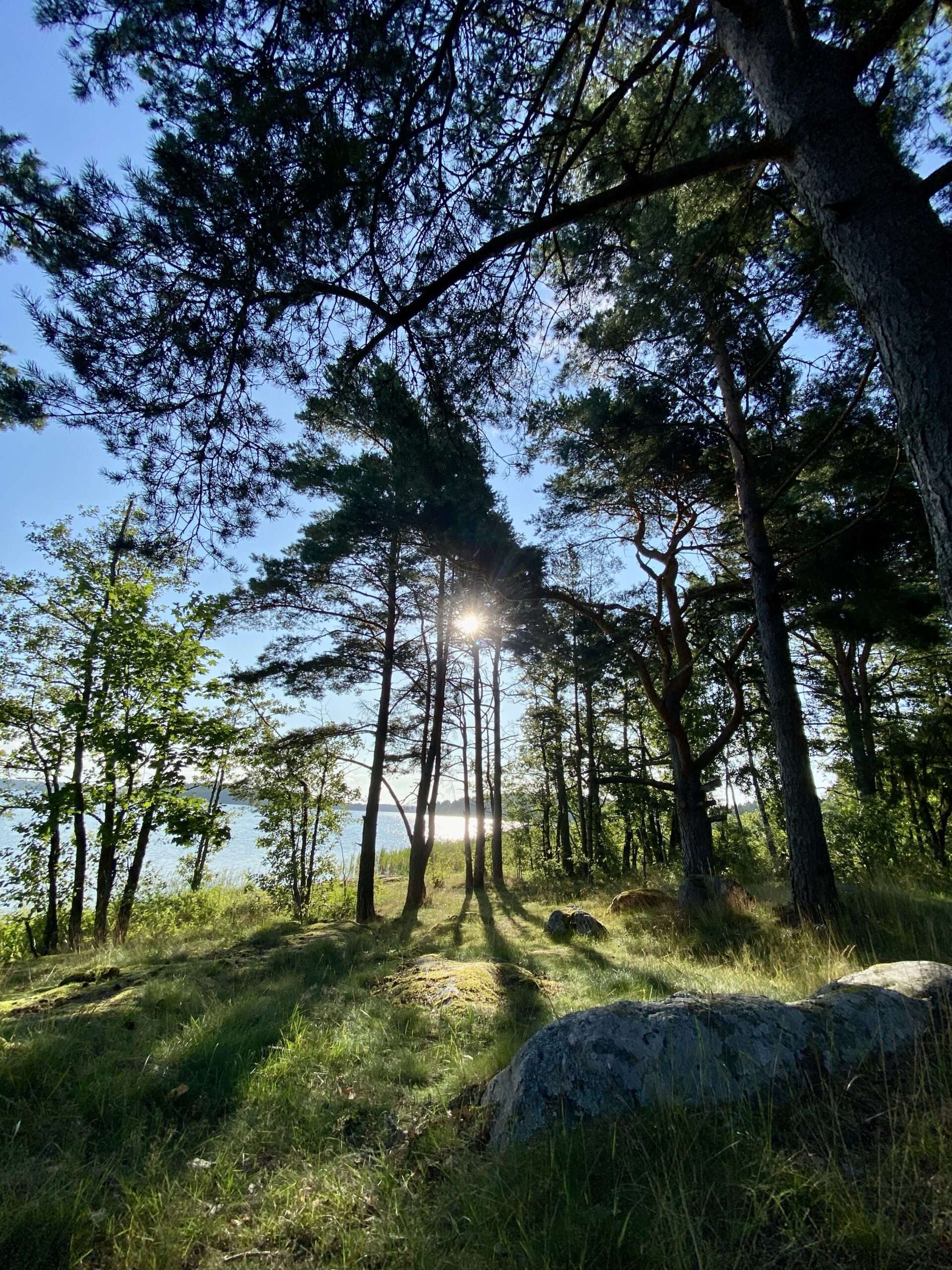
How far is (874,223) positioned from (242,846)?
5220cm

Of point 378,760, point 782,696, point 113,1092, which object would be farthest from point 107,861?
point 782,696

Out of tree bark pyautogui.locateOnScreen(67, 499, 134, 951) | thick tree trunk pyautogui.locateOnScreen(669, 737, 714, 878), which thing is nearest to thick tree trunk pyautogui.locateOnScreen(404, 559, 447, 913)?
thick tree trunk pyautogui.locateOnScreen(669, 737, 714, 878)

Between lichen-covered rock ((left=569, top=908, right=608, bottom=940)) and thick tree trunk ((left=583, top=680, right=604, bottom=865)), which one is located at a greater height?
thick tree trunk ((left=583, top=680, right=604, bottom=865))

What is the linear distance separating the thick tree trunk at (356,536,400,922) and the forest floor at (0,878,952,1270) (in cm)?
653

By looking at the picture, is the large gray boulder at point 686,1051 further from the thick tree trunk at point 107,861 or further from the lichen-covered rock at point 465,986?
the thick tree trunk at point 107,861

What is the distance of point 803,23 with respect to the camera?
255 cm

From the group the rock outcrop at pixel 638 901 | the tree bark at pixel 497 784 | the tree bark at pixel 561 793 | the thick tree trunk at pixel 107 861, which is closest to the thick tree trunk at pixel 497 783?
the tree bark at pixel 497 784

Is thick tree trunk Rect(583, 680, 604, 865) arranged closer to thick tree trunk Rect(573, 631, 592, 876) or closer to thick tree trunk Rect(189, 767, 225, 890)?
thick tree trunk Rect(573, 631, 592, 876)

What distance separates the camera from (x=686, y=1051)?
2162 millimetres

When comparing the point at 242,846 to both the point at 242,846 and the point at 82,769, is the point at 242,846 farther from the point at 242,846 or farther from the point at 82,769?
the point at 82,769

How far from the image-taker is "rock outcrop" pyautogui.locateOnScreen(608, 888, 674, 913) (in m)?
9.14

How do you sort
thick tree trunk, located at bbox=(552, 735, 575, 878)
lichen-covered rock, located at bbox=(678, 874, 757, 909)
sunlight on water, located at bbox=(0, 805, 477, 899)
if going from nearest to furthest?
1. lichen-covered rock, located at bbox=(678, 874, 757, 909)
2. sunlight on water, located at bbox=(0, 805, 477, 899)
3. thick tree trunk, located at bbox=(552, 735, 575, 878)

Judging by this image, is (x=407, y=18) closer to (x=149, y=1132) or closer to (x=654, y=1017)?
(x=654, y=1017)

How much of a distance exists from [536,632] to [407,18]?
8112 mm
